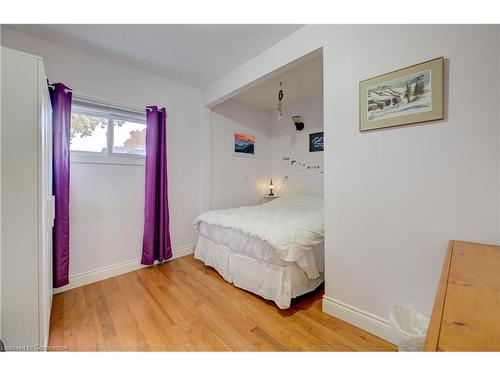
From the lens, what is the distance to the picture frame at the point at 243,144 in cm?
364

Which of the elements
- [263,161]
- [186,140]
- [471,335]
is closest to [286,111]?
[263,161]

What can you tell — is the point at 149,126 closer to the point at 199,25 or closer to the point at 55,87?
the point at 55,87

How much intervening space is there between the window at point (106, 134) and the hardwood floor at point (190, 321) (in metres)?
1.43

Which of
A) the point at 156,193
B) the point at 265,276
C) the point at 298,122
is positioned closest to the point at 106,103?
the point at 156,193

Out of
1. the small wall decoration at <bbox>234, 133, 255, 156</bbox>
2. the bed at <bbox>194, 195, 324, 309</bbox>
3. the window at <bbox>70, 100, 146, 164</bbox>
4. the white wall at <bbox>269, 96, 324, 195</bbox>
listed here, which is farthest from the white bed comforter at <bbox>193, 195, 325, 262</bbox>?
the small wall decoration at <bbox>234, 133, 255, 156</bbox>

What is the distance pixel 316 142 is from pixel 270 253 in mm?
2358

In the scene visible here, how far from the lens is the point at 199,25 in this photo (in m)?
1.80

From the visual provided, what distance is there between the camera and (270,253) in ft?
5.79

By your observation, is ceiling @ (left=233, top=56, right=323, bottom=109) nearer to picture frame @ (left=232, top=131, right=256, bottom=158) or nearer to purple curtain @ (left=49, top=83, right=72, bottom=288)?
picture frame @ (left=232, top=131, right=256, bottom=158)

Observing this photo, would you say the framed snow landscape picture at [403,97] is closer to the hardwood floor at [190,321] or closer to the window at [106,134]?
the hardwood floor at [190,321]

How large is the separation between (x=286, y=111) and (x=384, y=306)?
133 inches

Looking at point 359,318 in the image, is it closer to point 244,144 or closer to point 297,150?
point 297,150

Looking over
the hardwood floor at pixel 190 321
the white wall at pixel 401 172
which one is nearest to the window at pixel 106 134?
the hardwood floor at pixel 190 321

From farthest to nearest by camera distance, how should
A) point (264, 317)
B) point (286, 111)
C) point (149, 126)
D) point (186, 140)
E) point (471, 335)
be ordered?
point (286, 111) → point (186, 140) → point (149, 126) → point (264, 317) → point (471, 335)
